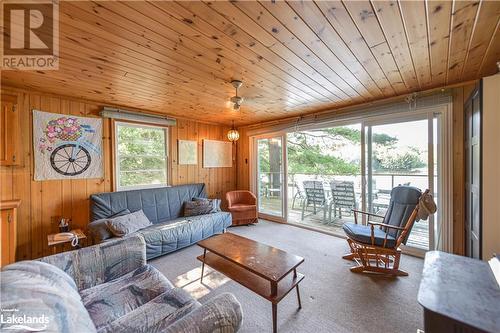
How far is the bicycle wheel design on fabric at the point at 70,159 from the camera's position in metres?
2.79

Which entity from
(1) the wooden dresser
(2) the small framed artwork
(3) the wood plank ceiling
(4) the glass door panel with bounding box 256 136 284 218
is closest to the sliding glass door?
(4) the glass door panel with bounding box 256 136 284 218

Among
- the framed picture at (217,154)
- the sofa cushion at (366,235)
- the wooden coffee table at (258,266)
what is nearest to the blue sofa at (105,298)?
the wooden coffee table at (258,266)

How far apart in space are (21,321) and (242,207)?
12.2 feet

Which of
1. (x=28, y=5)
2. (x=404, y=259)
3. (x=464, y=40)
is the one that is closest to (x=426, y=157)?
(x=404, y=259)

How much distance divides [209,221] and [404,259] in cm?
288

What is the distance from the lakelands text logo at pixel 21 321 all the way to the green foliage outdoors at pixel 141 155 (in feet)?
9.97

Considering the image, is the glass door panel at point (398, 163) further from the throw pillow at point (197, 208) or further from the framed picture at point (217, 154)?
the framed picture at point (217, 154)

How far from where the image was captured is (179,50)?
1723 mm

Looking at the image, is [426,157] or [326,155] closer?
[426,157]

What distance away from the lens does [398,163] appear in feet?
10.0

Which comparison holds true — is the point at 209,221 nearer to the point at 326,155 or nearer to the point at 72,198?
the point at 72,198

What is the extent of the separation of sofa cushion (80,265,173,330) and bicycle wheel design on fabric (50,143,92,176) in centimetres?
211

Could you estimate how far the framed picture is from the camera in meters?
4.64

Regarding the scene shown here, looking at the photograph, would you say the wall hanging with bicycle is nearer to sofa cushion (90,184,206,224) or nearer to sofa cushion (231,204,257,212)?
sofa cushion (90,184,206,224)
